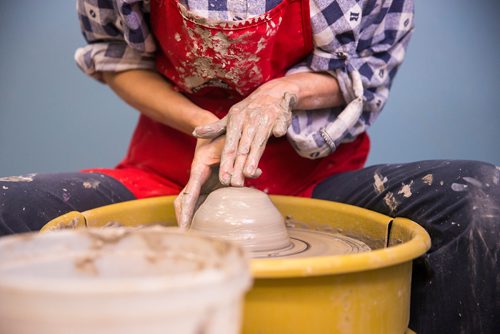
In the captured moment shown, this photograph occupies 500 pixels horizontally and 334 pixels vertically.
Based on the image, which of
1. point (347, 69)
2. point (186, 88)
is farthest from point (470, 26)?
point (186, 88)

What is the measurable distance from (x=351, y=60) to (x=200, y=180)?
0.47 m

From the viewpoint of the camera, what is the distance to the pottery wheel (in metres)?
1.11

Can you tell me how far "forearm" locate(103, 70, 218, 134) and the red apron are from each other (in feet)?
0.12

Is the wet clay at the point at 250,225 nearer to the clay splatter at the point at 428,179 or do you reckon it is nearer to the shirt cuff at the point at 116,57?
the clay splatter at the point at 428,179

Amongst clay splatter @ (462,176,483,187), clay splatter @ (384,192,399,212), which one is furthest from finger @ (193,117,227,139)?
clay splatter @ (462,176,483,187)

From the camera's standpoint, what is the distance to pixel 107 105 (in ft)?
9.34

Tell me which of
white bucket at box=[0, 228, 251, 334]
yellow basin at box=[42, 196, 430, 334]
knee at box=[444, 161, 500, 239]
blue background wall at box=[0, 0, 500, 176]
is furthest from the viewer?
blue background wall at box=[0, 0, 500, 176]

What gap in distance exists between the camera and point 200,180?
1.22 metres

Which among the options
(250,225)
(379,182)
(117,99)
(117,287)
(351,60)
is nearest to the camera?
(117,287)

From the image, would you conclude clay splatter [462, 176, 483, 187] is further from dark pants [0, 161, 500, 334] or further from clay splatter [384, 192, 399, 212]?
clay splatter [384, 192, 399, 212]

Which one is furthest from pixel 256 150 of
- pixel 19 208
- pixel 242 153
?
pixel 19 208

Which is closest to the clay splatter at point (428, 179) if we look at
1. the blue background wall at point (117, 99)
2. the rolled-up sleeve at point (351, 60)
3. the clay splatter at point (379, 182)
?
the clay splatter at point (379, 182)

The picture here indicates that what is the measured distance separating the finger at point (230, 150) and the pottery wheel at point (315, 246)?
0.16m

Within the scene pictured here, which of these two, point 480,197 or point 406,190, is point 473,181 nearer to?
point 480,197
